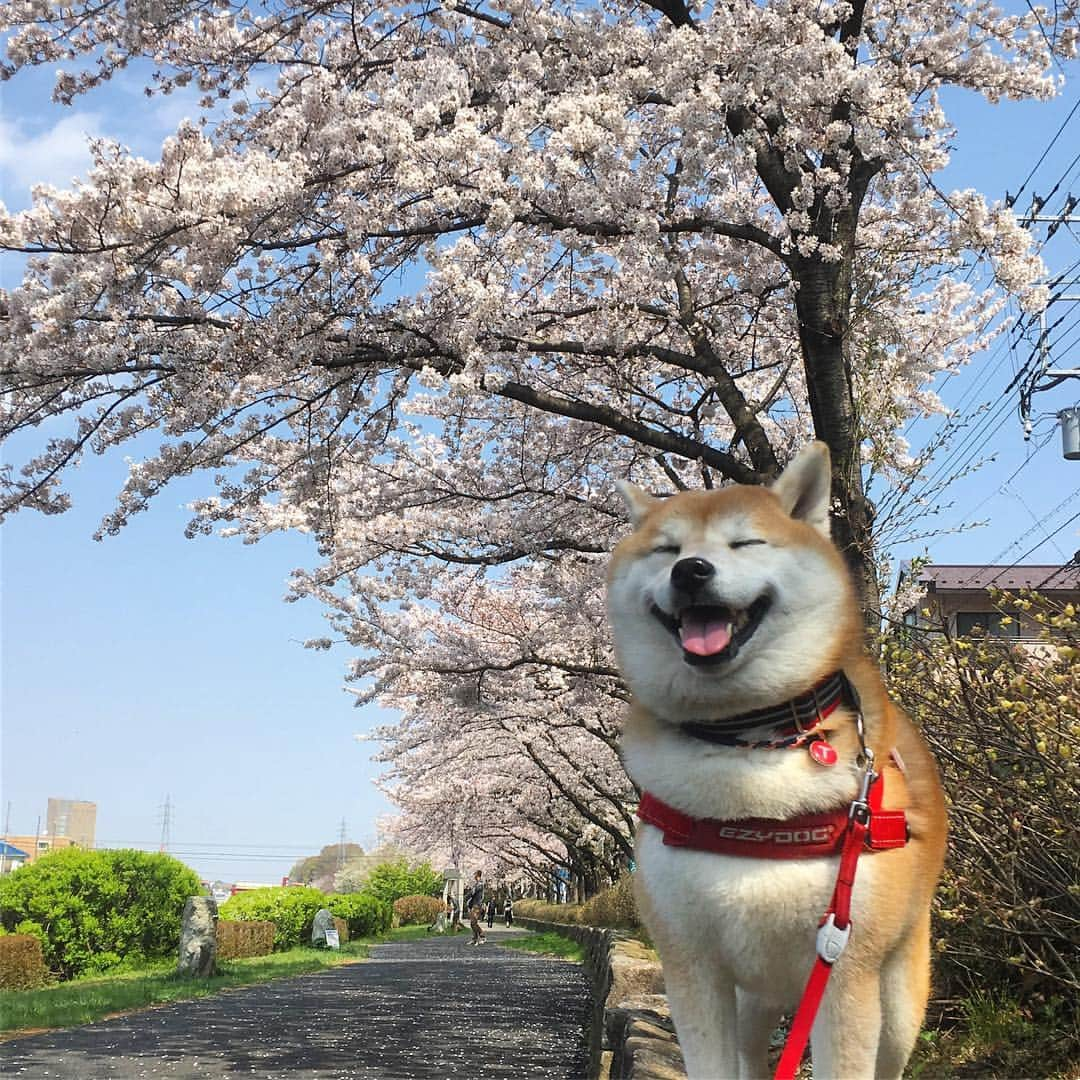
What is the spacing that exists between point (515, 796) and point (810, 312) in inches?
1099

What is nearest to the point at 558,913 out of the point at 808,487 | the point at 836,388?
the point at 836,388

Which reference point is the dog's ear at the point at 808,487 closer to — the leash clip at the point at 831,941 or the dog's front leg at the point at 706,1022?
the leash clip at the point at 831,941

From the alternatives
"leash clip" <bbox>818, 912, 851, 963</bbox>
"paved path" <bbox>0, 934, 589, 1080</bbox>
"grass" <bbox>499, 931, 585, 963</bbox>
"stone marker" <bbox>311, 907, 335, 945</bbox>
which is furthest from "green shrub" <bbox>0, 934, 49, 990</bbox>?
"leash clip" <bbox>818, 912, 851, 963</bbox>

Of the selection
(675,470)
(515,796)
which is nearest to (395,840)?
(515,796)

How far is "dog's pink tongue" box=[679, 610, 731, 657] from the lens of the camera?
7.25 ft

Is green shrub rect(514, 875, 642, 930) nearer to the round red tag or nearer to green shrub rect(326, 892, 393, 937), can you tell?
green shrub rect(326, 892, 393, 937)

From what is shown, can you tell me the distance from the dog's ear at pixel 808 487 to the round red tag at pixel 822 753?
45cm

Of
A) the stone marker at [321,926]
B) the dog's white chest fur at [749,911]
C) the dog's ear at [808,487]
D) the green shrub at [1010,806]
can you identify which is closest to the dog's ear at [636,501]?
the dog's ear at [808,487]

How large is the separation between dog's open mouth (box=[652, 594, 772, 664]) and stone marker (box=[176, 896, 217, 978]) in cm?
1475

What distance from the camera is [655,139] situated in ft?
28.2

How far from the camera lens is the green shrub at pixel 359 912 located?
3247 cm

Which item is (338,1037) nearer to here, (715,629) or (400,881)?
(715,629)

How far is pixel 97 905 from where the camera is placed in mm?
16438

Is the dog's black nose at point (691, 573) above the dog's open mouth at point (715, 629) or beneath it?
above
